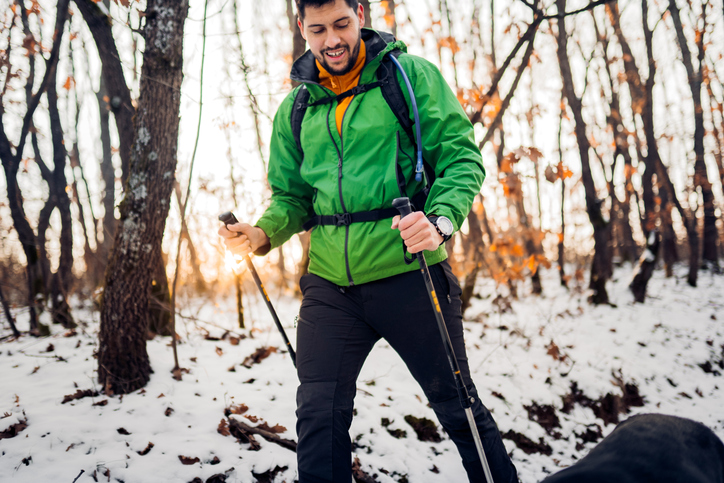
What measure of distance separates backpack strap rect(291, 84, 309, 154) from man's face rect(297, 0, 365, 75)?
23 cm

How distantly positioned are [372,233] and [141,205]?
7.02 ft

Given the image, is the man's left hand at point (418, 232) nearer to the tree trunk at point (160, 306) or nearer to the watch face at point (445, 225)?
the watch face at point (445, 225)

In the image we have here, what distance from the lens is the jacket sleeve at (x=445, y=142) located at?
1692 millimetres

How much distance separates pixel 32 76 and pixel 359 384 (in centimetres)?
610

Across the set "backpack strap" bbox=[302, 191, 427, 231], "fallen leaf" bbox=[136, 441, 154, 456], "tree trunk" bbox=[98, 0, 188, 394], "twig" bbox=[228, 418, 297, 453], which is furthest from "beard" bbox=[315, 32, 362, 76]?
"fallen leaf" bbox=[136, 441, 154, 456]

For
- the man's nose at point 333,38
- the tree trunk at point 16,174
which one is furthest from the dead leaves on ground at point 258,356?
the man's nose at point 333,38

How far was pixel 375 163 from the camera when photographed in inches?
71.7

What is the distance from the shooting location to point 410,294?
5.82 feet

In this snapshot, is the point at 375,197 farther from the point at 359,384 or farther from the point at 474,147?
the point at 359,384

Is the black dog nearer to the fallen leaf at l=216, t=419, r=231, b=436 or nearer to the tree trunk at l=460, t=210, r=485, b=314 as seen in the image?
the fallen leaf at l=216, t=419, r=231, b=436

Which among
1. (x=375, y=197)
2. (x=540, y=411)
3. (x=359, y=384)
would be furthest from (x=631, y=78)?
(x=375, y=197)

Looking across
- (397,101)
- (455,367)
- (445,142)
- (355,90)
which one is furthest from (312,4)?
(455,367)

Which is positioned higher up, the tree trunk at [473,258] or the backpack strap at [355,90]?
the backpack strap at [355,90]

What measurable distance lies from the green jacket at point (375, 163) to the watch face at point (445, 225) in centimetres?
4
